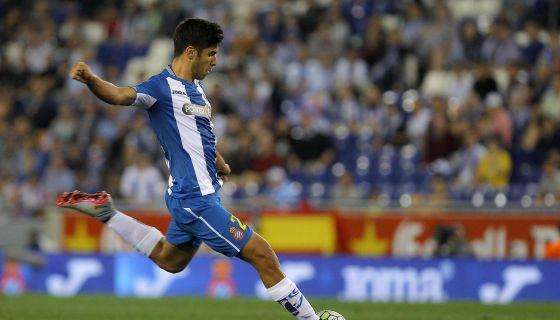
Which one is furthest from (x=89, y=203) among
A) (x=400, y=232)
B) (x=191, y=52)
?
(x=400, y=232)

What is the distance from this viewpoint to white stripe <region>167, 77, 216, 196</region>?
8367 mm

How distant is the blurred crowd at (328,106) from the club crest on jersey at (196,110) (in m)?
9.39

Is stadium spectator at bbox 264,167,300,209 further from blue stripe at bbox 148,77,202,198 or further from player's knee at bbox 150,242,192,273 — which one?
blue stripe at bbox 148,77,202,198

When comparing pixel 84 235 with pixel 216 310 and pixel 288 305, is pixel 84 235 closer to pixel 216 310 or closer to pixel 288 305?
pixel 216 310

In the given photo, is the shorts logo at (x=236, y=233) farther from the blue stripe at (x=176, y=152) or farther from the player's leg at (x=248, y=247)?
the blue stripe at (x=176, y=152)

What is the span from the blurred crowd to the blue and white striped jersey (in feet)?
31.1

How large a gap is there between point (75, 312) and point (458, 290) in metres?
6.36

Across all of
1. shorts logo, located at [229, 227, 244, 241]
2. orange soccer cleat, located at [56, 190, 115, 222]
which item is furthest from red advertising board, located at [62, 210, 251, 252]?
shorts logo, located at [229, 227, 244, 241]

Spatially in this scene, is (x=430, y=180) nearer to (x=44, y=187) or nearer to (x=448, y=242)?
(x=448, y=242)

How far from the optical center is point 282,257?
16875 mm

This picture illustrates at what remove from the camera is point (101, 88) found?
777cm

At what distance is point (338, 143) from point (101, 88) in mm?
11590

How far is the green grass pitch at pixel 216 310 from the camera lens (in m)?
11.2

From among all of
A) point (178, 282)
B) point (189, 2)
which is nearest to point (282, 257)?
point (178, 282)
